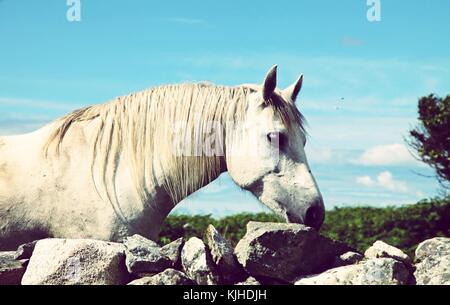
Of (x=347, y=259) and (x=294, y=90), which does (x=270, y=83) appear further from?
(x=347, y=259)

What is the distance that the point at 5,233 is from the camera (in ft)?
18.5

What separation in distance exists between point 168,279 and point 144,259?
314 mm

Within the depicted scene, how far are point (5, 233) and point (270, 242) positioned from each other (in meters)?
2.53

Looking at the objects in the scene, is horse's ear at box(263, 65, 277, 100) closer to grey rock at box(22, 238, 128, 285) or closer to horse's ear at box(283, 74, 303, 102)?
horse's ear at box(283, 74, 303, 102)

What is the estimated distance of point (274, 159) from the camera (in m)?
5.34

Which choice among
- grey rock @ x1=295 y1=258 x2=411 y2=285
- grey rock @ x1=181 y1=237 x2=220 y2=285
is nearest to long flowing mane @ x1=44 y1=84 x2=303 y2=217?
grey rock @ x1=181 y1=237 x2=220 y2=285

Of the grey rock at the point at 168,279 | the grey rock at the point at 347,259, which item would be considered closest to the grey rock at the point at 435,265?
the grey rock at the point at 347,259

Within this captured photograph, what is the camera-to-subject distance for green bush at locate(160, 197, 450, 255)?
11.9 meters

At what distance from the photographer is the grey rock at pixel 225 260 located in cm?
460

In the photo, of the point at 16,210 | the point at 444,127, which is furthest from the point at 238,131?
the point at 444,127

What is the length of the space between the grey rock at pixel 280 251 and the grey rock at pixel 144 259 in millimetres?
570

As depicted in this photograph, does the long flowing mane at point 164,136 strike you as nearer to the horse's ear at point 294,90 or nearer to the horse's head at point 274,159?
the horse's head at point 274,159
